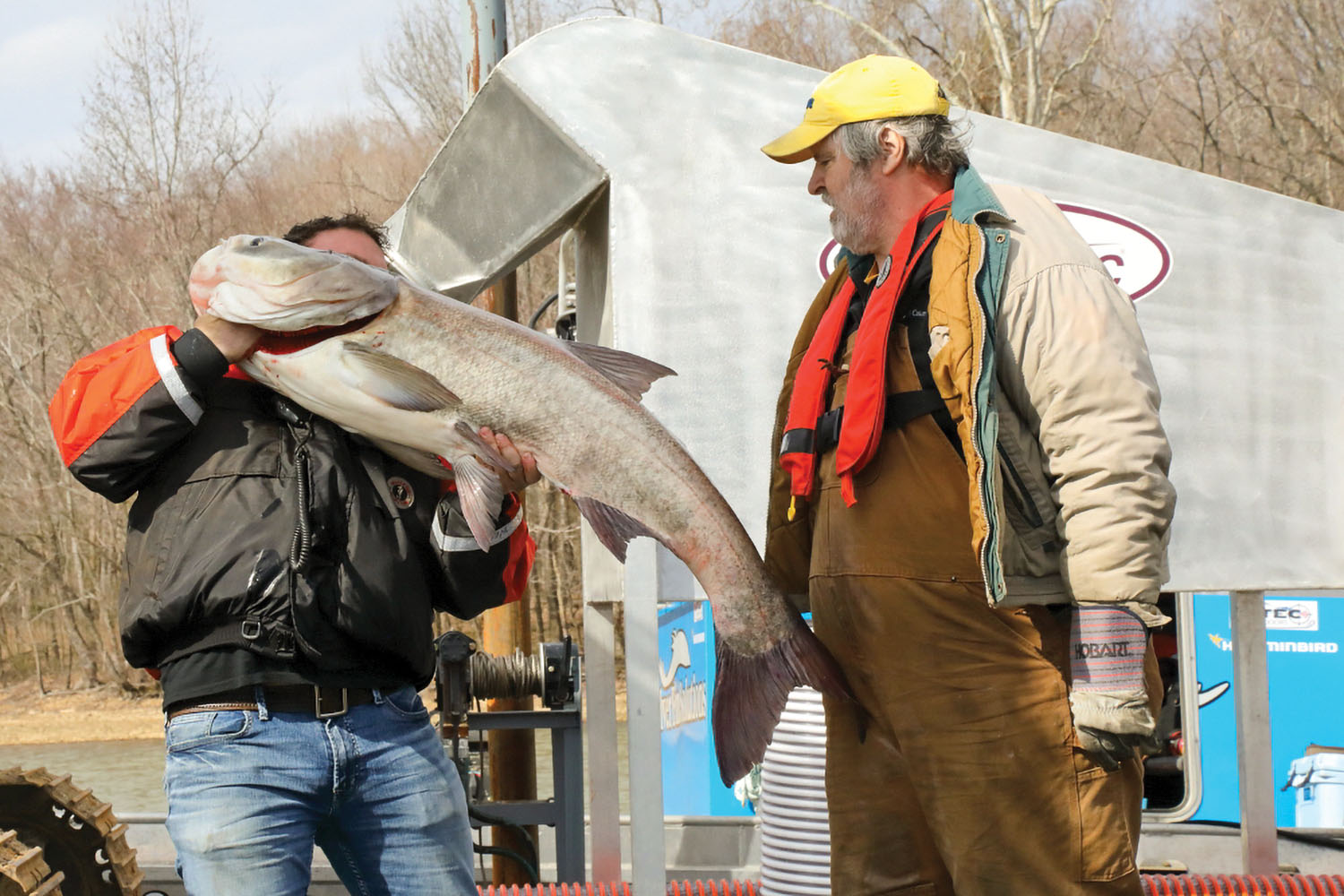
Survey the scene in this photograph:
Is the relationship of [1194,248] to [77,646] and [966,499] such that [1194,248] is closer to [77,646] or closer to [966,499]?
[966,499]

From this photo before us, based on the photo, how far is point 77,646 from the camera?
2184cm

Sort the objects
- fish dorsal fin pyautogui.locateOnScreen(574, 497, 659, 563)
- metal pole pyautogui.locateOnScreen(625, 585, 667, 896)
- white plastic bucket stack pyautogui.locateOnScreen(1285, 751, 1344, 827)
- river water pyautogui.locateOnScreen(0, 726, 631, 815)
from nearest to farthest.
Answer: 1. fish dorsal fin pyautogui.locateOnScreen(574, 497, 659, 563)
2. metal pole pyautogui.locateOnScreen(625, 585, 667, 896)
3. white plastic bucket stack pyautogui.locateOnScreen(1285, 751, 1344, 827)
4. river water pyautogui.locateOnScreen(0, 726, 631, 815)

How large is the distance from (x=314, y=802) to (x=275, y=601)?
0.38m

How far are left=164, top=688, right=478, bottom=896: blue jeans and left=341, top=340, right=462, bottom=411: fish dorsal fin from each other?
1.83 feet

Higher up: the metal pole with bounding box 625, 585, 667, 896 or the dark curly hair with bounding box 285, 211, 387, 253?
the dark curly hair with bounding box 285, 211, 387, 253

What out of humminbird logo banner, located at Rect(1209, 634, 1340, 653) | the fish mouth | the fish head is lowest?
humminbird logo banner, located at Rect(1209, 634, 1340, 653)

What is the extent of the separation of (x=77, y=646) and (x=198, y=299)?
21.6 m

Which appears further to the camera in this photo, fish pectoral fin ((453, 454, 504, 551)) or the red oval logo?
the red oval logo

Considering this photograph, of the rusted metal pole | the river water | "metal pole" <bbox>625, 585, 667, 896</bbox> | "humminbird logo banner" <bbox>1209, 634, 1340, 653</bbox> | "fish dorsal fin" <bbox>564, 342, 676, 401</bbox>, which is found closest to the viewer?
"fish dorsal fin" <bbox>564, 342, 676, 401</bbox>

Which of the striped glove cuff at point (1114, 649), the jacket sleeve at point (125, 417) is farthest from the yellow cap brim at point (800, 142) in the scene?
the jacket sleeve at point (125, 417)

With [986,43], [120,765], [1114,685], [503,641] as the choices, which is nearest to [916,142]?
[1114,685]

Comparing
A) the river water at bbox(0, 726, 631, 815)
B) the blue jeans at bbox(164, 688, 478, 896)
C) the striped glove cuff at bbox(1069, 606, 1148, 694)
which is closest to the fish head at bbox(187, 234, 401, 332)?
the blue jeans at bbox(164, 688, 478, 896)

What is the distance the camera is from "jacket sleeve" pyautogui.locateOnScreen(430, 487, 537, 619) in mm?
2576

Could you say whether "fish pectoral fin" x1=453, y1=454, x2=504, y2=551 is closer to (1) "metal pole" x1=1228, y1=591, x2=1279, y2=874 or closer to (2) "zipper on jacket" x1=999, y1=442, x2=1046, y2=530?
(2) "zipper on jacket" x1=999, y1=442, x2=1046, y2=530
